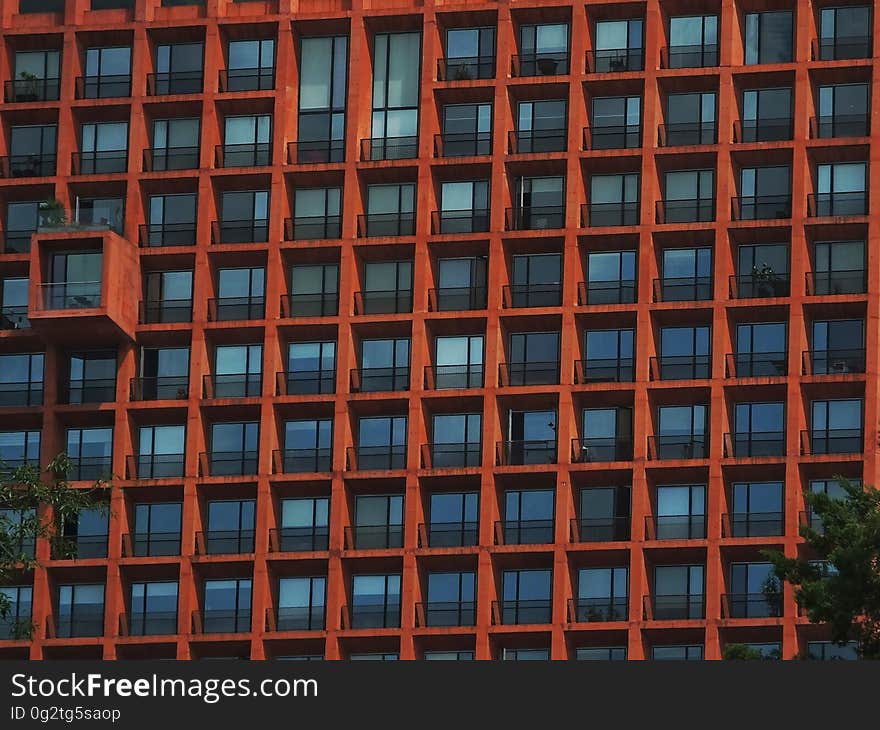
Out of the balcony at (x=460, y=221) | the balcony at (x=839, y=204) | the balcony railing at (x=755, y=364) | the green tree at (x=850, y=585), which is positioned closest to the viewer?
the green tree at (x=850, y=585)

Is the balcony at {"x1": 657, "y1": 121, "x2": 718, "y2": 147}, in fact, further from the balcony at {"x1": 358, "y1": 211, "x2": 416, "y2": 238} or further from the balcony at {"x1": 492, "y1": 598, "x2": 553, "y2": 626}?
the balcony at {"x1": 492, "y1": 598, "x2": 553, "y2": 626}

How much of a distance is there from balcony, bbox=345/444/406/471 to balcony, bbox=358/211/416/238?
8.79 m

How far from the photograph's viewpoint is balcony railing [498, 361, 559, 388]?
124188mm

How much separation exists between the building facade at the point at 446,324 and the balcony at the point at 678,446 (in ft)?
0.40

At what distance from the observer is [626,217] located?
125438 mm

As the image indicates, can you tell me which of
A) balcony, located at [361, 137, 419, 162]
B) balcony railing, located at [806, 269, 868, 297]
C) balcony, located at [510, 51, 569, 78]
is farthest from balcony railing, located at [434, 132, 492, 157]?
balcony railing, located at [806, 269, 868, 297]

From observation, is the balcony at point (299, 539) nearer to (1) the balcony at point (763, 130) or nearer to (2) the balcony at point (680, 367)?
(2) the balcony at point (680, 367)

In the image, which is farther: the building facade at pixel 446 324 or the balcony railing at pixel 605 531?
the balcony railing at pixel 605 531

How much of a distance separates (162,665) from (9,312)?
55.5m

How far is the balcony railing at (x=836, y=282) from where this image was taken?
123 m

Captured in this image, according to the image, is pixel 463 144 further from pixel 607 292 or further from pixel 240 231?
pixel 240 231

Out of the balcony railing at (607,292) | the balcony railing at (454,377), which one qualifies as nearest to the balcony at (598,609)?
the balcony railing at (454,377)

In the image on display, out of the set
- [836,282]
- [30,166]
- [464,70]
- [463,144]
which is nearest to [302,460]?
[463,144]

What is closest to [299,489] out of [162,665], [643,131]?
[643,131]
